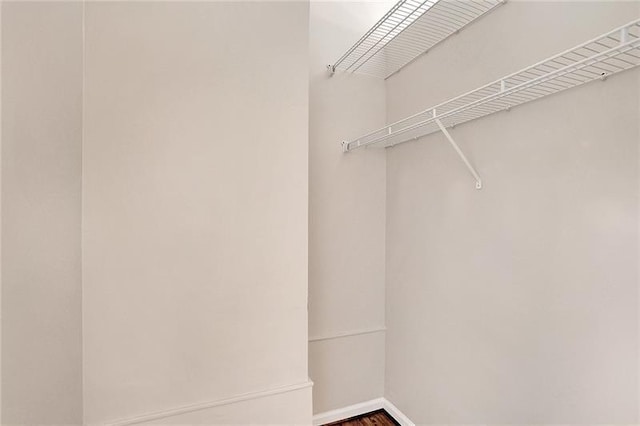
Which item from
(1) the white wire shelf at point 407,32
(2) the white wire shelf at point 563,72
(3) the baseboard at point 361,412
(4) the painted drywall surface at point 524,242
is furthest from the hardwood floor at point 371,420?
(1) the white wire shelf at point 407,32

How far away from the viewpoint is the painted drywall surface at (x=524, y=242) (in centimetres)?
96

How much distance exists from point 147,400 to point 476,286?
1.36 metres

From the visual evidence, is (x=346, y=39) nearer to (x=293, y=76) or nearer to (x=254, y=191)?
(x=293, y=76)

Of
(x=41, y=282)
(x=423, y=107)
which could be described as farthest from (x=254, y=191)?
(x=423, y=107)

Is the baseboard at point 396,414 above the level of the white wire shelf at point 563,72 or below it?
below

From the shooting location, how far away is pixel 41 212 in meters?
0.68

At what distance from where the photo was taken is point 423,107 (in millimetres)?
1713

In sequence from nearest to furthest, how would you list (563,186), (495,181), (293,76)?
(563,186) < (293,76) < (495,181)

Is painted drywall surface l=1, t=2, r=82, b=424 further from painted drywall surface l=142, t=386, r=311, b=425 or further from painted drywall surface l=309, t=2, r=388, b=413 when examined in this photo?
painted drywall surface l=309, t=2, r=388, b=413

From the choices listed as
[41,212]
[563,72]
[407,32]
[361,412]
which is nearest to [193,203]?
[41,212]

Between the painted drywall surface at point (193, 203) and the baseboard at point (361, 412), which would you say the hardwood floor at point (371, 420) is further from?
the painted drywall surface at point (193, 203)

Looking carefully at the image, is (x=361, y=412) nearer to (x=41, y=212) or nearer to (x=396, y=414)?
(x=396, y=414)

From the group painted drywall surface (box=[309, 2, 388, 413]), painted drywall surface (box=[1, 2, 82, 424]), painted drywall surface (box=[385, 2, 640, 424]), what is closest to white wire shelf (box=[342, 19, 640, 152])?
painted drywall surface (box=[385, 2, 640, 424])

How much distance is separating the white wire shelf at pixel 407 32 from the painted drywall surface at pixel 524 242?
6cm
